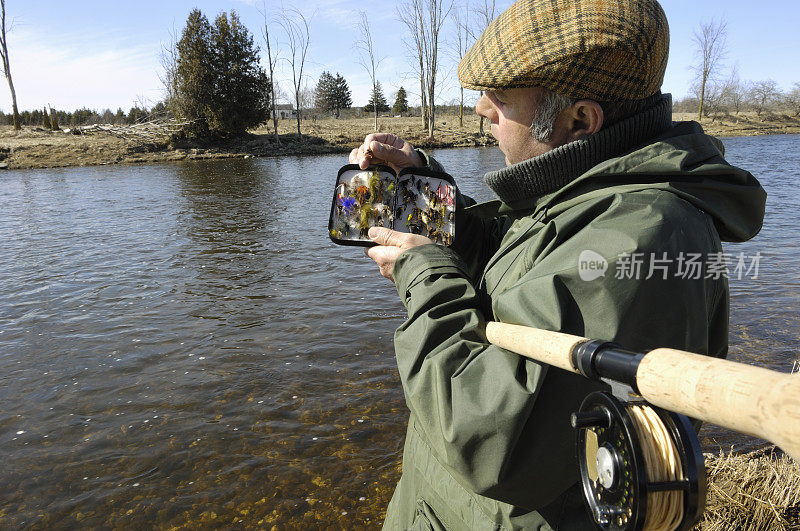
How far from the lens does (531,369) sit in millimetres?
1404

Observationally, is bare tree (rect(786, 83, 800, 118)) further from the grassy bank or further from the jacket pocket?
the jacket pocket

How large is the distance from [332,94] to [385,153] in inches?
3372

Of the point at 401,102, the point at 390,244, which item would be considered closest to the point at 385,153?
the point at 390,244

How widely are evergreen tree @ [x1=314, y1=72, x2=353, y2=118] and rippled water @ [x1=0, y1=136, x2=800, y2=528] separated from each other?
7359 cm

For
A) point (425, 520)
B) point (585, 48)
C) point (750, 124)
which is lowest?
point (425, 520)

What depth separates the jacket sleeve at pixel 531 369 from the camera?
137 centimetres

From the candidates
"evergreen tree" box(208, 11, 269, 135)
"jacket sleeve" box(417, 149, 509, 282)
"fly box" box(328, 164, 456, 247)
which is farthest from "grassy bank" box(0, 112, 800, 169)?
"jacket sleeve" box(417, 149, 509, 282)

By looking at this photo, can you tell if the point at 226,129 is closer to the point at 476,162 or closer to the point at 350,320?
the point at 476,162

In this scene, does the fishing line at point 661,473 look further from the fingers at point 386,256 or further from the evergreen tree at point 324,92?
the evergreen tree at point 324,92

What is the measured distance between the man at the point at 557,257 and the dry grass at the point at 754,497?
1602 mm

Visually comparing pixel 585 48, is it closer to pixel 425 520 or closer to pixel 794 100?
pixel 425 520

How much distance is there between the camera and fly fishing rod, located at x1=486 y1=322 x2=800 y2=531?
810mm

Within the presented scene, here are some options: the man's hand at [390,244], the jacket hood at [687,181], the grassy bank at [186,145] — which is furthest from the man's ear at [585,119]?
the grassy bank at [186,145]

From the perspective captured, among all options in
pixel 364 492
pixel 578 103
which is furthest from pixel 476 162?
pixel 578 103
